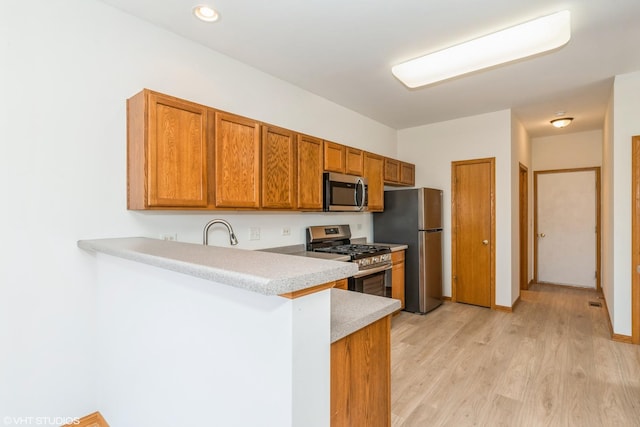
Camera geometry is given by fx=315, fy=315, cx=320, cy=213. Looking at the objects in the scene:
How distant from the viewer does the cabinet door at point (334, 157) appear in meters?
3.31

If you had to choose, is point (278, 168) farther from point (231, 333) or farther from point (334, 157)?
point (231, 333)

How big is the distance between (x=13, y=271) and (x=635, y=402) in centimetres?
400

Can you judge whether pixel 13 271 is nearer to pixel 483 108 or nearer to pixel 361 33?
pixel 361 33

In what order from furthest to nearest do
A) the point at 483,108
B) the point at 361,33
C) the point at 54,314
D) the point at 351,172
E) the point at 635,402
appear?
the point at 483,108
the point at 351,172
the point at 361,33
the point at 635,402
the point at 54,314

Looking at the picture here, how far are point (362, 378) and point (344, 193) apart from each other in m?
2.43

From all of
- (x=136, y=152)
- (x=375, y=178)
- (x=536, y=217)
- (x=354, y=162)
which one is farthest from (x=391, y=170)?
(x=536, y=217)

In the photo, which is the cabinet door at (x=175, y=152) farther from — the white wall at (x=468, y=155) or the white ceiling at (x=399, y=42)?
the white wall at (x=468, y=155)

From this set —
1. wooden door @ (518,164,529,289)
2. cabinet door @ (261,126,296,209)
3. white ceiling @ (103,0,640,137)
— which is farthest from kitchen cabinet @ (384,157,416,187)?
wooden door @ (518,164,529,289)

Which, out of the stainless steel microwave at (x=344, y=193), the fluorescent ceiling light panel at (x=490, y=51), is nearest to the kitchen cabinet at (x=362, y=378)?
the stainless steel microwave at (x=344, y=193)

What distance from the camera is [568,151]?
5535 millimetres

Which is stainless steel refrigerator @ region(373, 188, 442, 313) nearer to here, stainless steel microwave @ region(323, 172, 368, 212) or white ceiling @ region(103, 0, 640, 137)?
stainless steel microwave @ region(323, 172, 368, 212)

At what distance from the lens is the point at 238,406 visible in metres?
1.00

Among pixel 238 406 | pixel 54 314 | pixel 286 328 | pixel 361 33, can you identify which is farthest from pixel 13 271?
pixel 361 33

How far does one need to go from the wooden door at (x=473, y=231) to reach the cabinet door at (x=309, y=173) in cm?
241
